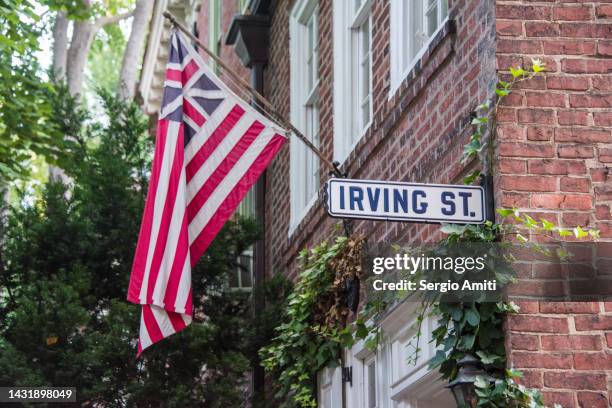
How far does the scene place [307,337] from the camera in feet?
32.0

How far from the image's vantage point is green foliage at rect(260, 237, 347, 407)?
30.9ft

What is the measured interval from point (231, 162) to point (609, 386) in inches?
127

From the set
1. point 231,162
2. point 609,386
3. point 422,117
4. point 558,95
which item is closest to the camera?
point 609,386

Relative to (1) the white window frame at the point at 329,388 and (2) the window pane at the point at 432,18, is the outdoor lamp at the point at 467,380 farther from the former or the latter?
(1) the white window frame at the point at 329,388

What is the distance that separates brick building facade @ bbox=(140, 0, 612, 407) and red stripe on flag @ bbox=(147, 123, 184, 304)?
1412mm

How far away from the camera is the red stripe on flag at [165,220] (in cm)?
814

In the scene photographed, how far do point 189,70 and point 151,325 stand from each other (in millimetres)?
1763

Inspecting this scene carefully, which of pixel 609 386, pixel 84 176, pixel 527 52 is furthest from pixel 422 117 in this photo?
pixel 84 176

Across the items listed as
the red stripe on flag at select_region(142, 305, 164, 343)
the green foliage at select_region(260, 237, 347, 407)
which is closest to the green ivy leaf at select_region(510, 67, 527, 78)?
the green foliage at select_region(260, 237, 347, 407)

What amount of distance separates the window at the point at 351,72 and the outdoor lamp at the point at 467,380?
11.5 feet

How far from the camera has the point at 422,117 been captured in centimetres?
782

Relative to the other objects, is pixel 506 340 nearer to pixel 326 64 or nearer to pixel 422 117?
pixel 422 117

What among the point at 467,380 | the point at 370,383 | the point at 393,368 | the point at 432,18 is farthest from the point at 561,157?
the point at 370,383

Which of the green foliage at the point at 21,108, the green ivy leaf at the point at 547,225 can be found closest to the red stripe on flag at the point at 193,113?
the green ivy leaf at the point at 547,225
